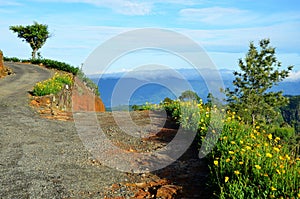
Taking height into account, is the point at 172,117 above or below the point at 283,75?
below

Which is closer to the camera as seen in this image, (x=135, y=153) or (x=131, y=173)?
(x=131, y=173)

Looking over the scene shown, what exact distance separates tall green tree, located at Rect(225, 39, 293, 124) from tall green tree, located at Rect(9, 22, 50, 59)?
2728 cm

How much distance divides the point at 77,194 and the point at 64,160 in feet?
6.90

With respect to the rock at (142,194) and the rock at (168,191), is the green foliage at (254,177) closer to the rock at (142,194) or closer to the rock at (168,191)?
the rock at (168,191)

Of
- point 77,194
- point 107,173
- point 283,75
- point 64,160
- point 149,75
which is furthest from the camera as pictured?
point 283,75

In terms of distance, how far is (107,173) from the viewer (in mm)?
6879

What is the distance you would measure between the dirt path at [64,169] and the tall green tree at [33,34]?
36.3 m

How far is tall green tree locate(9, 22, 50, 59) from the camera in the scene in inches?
1762

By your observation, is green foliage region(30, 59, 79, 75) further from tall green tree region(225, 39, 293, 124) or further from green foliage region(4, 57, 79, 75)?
tall green tree region(225, 39, 293, 124)

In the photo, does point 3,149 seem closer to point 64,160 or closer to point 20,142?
point 20,142

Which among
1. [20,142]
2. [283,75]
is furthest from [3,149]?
[283,75]

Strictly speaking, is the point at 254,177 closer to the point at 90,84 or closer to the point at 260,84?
the point at 90,84

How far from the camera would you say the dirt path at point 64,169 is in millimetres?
5868

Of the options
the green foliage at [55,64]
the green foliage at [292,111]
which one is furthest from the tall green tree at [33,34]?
the green foliage at [292,111]
